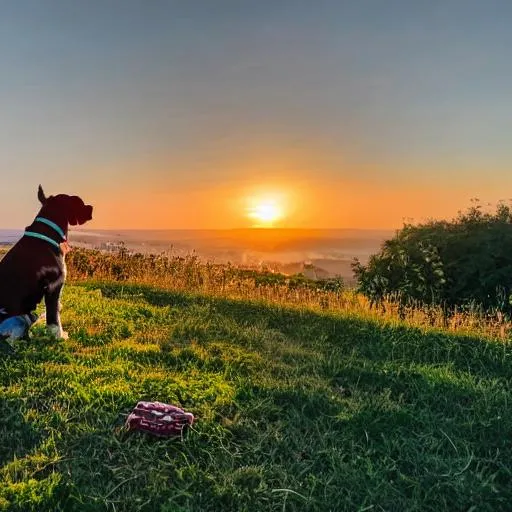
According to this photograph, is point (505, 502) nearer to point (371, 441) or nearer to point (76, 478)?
point (371, 441)

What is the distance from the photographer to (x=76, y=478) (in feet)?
11.3

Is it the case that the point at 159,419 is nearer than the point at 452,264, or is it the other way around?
the point at 159,419

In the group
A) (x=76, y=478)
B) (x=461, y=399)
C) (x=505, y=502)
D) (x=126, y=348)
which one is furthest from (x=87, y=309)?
(x=505, y=502)

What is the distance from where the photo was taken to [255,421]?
13.9ft

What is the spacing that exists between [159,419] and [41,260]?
2303 millimetres

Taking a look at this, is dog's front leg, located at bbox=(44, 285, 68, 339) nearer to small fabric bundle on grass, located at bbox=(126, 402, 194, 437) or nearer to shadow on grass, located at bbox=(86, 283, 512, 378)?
small fabric bundle on grass, located at bbox=(126, 402, 194, 437)

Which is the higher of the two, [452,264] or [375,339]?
[452,264]

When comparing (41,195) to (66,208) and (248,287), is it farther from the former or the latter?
(248,287)

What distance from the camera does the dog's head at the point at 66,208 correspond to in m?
5.64

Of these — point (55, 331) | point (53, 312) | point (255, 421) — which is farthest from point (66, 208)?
point (255, 421)

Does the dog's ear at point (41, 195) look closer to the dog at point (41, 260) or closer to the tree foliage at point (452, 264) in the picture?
the dog at point (41, 260)

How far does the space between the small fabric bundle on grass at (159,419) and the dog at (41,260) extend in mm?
1996

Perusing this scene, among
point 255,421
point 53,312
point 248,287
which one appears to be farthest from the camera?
point 248,287

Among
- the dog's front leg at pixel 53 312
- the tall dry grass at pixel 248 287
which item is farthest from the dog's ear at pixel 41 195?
the tall dry grass at pixel 248 287
